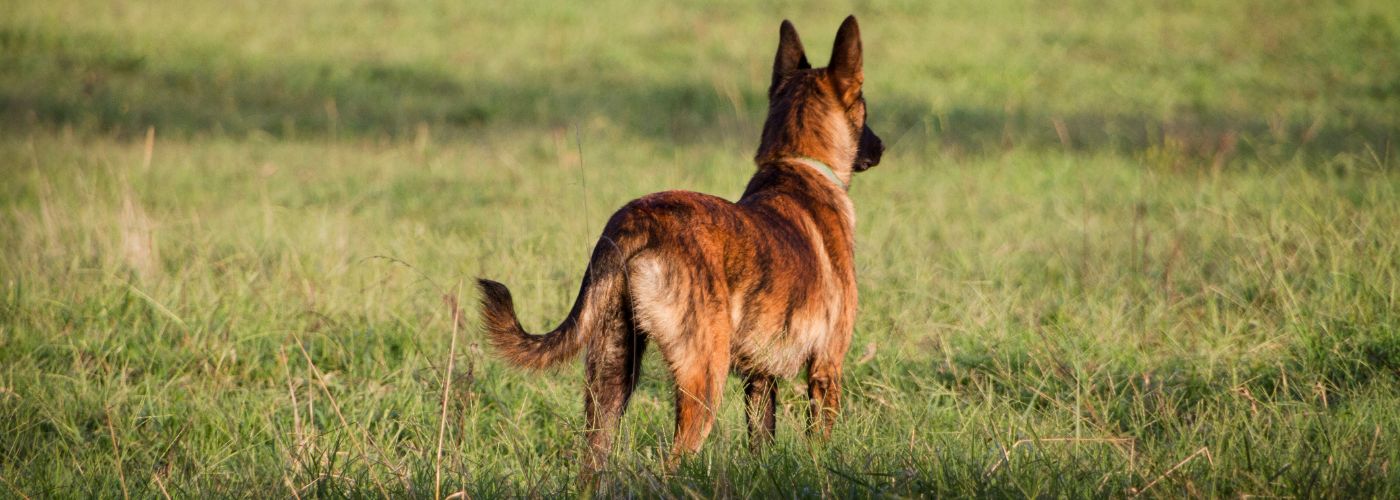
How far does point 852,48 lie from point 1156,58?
1091cm

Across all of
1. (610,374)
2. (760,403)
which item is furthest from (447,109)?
(610,374)

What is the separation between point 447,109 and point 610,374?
8.76 metres

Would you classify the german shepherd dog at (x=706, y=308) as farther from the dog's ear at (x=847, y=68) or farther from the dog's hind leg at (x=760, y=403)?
the dog's ear at (x=847, y=68)

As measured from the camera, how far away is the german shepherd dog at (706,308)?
8.21 feet

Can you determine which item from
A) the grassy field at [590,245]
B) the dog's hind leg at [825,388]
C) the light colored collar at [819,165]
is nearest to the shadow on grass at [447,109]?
the grassy field at [590,245]

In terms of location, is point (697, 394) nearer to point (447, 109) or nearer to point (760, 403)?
point (760, 403)

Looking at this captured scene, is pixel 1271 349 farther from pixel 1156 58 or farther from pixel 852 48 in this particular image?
pixel 1156 58

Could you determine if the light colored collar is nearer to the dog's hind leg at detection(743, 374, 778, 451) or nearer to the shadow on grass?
the dog's hind leg at detection(743, 374, 778, 451)

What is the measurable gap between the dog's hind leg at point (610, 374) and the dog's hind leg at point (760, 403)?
1.49 feet

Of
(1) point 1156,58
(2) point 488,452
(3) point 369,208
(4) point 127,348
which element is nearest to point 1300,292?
(2) point 488,452

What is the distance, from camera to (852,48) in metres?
3.42

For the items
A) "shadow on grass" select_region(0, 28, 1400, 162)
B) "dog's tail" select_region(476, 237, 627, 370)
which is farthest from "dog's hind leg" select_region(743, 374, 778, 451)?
"shadow on grass" select_region(0, 28, 1400, 162)

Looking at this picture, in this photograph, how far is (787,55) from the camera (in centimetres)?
355

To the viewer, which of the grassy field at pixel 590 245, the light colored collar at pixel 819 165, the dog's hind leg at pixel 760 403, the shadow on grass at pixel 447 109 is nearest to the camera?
the grassy field at pixel 590 245
